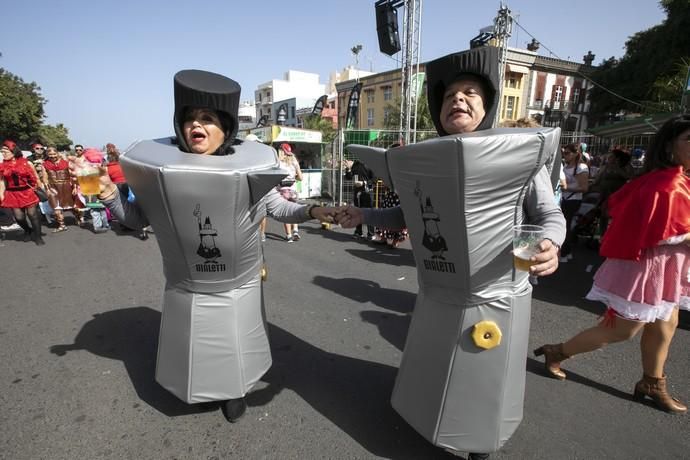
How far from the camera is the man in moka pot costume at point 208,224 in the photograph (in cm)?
172

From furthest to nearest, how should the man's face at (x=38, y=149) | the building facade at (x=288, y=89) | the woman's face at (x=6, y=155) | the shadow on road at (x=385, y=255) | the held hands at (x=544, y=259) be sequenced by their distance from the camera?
the building facade at (x=288, y=89)
the man's face at (x=38, y=149)
the woman's face at (x=6, y=155)
the shadow on road at (x=385, y=255)
the held hands at (x=544, y=259)

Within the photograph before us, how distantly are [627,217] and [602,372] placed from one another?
1271mm

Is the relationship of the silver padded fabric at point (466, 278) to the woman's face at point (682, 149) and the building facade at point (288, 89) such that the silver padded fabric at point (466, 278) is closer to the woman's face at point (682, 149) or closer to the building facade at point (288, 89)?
the woman's face at point (682, 149)

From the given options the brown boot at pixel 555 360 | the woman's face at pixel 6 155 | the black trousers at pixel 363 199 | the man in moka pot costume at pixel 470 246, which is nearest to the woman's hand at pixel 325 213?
the man in moka pot costume at pixel 470 246

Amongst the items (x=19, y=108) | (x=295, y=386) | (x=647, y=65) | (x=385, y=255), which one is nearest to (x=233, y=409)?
(x=295, y=386)

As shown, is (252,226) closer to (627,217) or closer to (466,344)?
(466,344)

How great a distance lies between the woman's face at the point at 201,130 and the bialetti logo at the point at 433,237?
3.63 ft

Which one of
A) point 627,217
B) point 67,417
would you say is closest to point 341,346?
point 67,417

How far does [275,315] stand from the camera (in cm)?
375

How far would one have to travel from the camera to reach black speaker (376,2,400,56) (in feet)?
33.4

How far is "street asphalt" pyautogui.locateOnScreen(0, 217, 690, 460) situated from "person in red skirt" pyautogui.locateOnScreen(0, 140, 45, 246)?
2.76 m

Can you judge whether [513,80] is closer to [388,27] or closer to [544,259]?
[388,27]

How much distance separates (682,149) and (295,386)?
2.82 meters

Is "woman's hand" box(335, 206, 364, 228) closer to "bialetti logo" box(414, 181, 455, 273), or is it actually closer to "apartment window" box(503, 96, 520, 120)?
"bialetti logo" box(414, 181, 455, 273)
